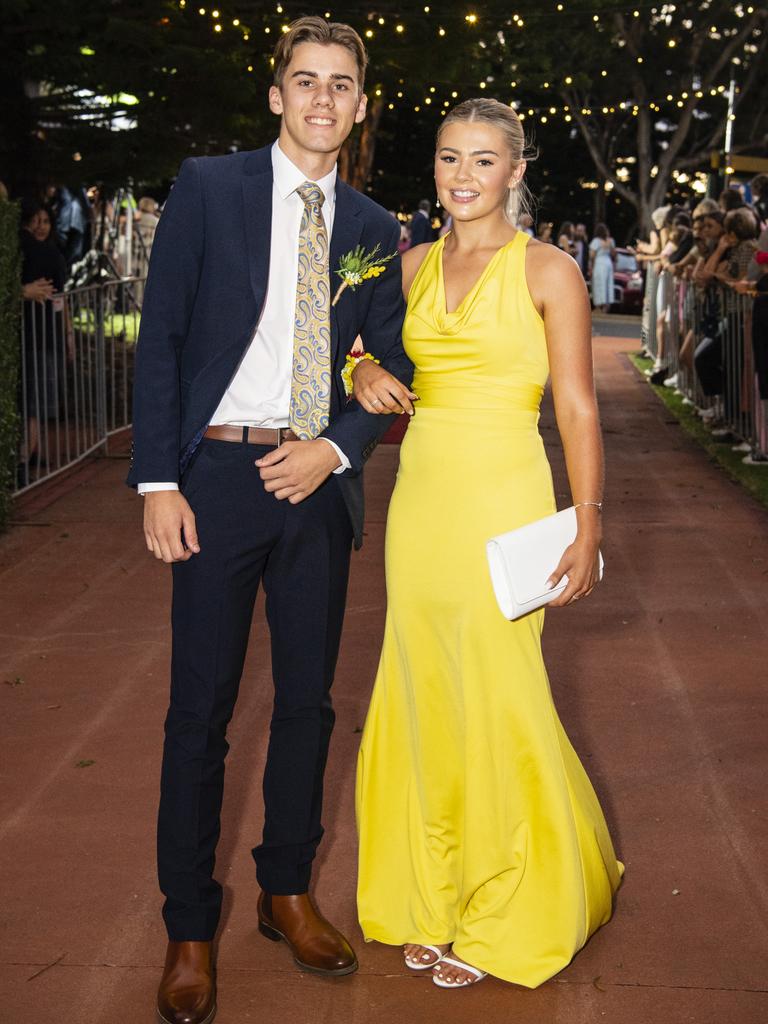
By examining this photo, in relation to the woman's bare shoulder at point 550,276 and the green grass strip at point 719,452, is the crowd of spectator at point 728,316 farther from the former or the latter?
the woman's bare shoulder at point 550,276

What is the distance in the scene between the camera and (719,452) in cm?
1333

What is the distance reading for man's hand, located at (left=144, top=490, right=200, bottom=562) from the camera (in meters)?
3.56

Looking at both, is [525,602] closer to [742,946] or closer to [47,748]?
[742,946]

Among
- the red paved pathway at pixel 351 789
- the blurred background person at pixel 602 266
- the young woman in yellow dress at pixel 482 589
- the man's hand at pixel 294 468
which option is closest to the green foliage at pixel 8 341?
the red paved pathway at pixel 351 789

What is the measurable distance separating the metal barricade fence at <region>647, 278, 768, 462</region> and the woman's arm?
28.5 feet

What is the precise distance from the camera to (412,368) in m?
3.95

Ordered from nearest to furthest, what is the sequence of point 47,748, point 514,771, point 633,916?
point 514,771
point 633,916
point 47,748

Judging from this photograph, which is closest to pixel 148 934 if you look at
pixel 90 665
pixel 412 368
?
pixel 412 368

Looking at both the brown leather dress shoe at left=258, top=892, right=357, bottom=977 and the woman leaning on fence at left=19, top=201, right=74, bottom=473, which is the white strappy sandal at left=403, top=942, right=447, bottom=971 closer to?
the brown leather dress shoe at left=258, top=892, right=357, bottom=977

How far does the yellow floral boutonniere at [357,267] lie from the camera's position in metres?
3.73

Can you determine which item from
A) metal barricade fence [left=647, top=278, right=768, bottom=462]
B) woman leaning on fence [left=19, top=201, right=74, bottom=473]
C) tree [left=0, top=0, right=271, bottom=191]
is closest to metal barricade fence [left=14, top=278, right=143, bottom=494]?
woman leaning on fence [left=19, top=201, right=74, bottom=473]

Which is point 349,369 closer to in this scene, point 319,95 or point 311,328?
point 311,328

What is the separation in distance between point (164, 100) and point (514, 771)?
1151cm

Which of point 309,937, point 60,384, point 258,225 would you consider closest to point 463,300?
point 258,225
